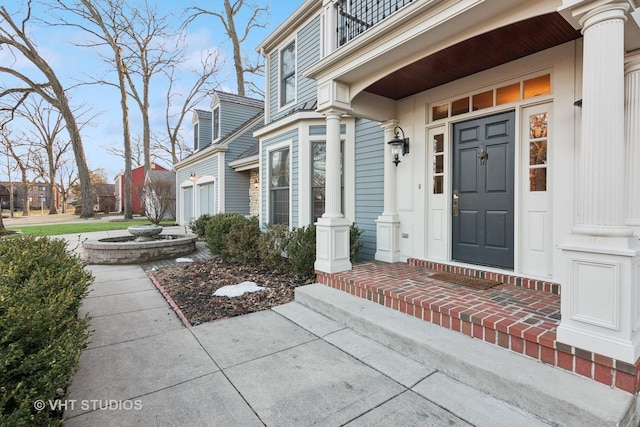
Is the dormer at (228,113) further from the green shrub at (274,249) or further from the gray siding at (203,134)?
the green shrub at (274,249)

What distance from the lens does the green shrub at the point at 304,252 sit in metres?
4.95

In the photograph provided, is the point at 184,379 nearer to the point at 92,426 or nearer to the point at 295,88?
the point at 92,426

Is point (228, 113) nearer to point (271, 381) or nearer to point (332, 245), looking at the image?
point (332, 245)

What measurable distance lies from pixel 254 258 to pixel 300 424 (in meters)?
4.59

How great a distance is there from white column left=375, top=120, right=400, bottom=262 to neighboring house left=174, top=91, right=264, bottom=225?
18.5 feet

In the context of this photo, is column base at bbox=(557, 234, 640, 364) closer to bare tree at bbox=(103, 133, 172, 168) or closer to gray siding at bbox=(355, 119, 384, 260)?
gray siding at bbox=(355, 119, 384, 260)

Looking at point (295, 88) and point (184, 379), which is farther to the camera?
point (295, 88)

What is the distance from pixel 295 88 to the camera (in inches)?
294

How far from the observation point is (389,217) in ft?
15.9

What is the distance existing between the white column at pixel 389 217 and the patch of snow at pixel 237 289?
1988 millimetres

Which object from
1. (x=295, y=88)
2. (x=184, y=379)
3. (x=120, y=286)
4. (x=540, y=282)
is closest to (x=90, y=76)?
(x=295, y=88)

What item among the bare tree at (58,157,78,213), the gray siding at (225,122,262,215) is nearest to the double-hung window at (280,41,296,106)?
the gray siding at (225,122,262,215)

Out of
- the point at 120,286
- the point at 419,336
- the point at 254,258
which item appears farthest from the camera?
the point at 254,258

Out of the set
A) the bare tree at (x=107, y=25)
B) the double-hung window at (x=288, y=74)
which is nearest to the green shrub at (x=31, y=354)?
the double-hung window at (x=288, y=74)
